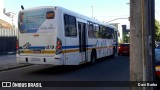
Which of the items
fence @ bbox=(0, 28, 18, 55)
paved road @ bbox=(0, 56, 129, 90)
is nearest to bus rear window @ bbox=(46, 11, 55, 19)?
paved road @ bbox=(0, 56, 129, 90)

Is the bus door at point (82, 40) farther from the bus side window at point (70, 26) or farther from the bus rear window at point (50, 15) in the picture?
the bus rear window at point (50, 15)

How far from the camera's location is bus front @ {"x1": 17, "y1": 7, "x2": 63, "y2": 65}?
13267 mm

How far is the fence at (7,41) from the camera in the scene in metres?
27.9

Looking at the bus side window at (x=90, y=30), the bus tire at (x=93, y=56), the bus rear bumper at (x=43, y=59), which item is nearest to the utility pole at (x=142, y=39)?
the bus rear bumper at (x=43, y=59)

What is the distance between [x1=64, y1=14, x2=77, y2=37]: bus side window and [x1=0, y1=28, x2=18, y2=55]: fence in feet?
44.5

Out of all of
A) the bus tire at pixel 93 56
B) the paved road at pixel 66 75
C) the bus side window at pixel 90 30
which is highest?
the bus side window at pixel 90 30

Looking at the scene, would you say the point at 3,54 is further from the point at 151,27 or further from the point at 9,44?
the point at 151,27

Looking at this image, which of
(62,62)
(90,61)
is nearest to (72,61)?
(62,62)

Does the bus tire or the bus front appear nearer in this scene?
the bus front

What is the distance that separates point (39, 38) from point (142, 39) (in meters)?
9.44

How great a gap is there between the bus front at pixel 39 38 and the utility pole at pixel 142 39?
846 cm

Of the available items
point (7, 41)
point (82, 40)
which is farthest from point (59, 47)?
point (7, 41)

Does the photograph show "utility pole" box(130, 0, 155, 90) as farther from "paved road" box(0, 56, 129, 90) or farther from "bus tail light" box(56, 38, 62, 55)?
"bus tail light" box(56, 38, 62, 55)

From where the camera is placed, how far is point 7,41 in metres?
28.7
